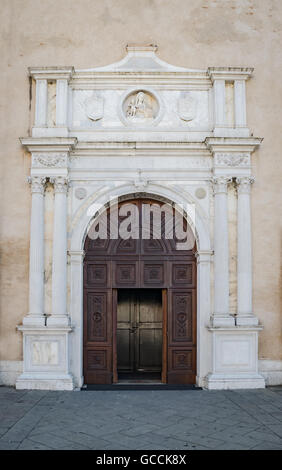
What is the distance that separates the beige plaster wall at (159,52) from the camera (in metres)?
9.51

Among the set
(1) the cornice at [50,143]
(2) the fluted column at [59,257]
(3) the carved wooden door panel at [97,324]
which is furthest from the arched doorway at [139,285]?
(1) the cornice at [50,143]

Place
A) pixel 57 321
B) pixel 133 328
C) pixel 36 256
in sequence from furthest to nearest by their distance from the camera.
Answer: pixel 133 328, pixel 36 256, pixel 57 321

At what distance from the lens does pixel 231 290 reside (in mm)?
9430

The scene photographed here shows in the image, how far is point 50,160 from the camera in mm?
9453

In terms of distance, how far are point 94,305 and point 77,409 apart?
2388 mm

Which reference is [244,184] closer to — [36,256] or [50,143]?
[50,143]

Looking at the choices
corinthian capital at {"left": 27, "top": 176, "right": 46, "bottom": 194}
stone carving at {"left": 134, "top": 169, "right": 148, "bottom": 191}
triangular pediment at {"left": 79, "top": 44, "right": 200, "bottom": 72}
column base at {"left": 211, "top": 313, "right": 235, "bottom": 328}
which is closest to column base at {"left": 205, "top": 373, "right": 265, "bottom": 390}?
column base at {"left": 211, "top": 313, "right": 235, "bottom": 328}

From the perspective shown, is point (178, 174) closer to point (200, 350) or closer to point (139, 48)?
point (139, 48)

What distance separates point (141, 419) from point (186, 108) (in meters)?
5.67

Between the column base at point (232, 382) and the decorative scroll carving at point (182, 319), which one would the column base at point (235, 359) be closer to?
the column base at point (232, 382)

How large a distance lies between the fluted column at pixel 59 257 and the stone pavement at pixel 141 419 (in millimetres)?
1336

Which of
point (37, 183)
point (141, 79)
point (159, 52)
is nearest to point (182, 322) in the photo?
point (37, 183)

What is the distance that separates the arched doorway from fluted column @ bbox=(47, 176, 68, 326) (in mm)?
517
